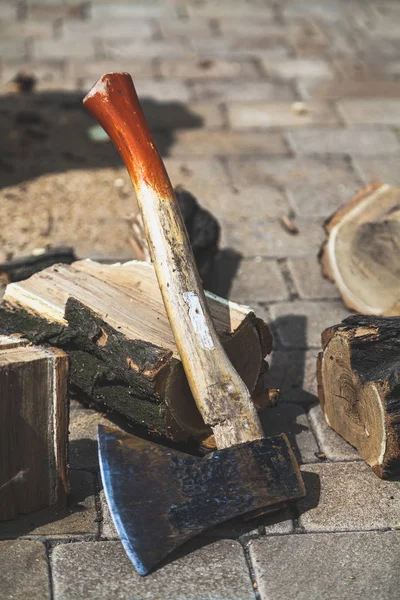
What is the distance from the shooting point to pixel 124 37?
7211mm

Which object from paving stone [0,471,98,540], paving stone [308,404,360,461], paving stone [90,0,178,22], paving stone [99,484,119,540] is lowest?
paving stone [90,0,178,22]

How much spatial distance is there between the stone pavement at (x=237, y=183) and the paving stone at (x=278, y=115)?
0.02 m

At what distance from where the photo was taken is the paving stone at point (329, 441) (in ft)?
10.5

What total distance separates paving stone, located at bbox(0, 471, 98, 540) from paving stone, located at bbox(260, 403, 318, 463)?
825 mm

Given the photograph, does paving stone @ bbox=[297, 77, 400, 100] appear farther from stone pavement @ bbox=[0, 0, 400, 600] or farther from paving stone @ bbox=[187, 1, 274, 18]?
paving stone @ bbox=[187, 1, 274, 18]

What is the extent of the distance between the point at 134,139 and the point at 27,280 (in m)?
0.77

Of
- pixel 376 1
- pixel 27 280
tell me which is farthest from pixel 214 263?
pixel 376 1

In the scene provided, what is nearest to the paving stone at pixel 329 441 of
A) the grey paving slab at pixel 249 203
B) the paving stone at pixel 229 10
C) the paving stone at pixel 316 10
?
the grey paving slab at pixel 249 203

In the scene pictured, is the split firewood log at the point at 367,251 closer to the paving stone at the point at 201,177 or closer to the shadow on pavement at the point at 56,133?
the paving stone at the point at 201,177

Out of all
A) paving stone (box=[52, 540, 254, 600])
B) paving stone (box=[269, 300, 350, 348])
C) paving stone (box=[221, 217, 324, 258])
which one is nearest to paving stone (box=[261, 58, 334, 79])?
paving stone (box=[221, 217, 324, 258])

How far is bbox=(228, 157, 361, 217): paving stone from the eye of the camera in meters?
5.10

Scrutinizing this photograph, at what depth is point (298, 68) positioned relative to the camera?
6.89m

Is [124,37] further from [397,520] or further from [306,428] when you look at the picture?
[397,520]

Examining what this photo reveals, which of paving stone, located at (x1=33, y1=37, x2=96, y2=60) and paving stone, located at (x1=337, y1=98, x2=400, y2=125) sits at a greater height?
paving stone, located at (x1=337, y1=98, x2=400, y2=125)
